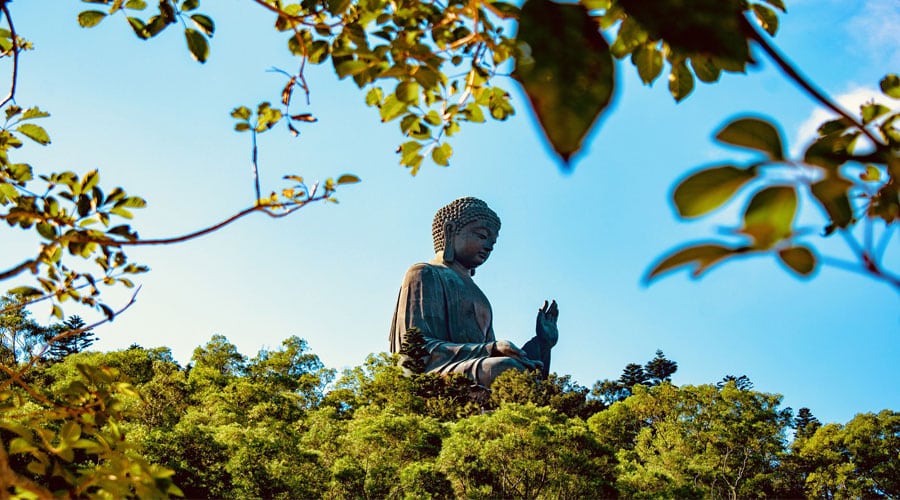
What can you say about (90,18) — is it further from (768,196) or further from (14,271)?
(768,196)

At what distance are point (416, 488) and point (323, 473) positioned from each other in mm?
803

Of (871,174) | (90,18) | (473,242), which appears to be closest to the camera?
(871,174)

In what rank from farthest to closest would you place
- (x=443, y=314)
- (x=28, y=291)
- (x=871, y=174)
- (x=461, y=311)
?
(x=461, y=311) < (x=443, y=314) < (x=28, y=291) < (x=871, y=174)

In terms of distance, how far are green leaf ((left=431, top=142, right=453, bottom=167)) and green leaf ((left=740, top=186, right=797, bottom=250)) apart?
2.91 feet

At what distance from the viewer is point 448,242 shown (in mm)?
12156

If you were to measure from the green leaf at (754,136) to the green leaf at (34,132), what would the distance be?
1.60m

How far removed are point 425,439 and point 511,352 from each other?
12.6ft

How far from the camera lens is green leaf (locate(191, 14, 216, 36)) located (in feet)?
3.83

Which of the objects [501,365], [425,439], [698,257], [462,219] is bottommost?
[698,257]

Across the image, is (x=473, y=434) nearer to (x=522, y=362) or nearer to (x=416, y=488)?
(x=416, y=488)

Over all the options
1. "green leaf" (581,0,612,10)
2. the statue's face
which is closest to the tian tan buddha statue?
the statue's face

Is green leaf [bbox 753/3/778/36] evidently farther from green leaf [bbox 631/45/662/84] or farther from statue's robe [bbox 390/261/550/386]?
statue's robe [bbox 390/261/550/386]

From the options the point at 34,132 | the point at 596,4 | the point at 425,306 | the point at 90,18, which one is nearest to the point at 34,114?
the point at 34,132

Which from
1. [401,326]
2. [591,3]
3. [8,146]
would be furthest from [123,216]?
[401,326]
